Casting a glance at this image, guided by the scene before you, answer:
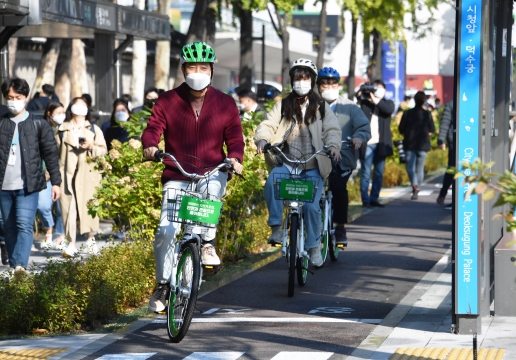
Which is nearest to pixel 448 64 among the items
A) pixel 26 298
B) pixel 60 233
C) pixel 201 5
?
pixel 201 5

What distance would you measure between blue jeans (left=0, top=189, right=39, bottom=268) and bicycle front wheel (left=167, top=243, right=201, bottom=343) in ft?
10.2

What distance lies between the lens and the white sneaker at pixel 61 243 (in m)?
12.8

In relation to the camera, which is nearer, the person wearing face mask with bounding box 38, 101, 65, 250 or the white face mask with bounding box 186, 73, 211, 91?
the white face mask with bounding box 186, 73, 211, 91

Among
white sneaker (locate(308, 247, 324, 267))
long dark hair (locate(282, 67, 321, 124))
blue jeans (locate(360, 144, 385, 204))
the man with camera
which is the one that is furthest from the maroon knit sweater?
blue jeans (locate(360, 144, 385, 204))

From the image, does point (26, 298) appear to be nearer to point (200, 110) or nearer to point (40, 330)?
point (40, 330)

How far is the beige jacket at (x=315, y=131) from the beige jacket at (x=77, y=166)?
11.5ft

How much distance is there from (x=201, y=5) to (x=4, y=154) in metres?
9.94

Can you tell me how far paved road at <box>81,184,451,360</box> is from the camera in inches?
277

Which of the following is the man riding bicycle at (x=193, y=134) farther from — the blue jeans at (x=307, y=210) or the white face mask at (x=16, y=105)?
the white face mask at (x=16, y=105)

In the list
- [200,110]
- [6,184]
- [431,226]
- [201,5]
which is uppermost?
[201,5]

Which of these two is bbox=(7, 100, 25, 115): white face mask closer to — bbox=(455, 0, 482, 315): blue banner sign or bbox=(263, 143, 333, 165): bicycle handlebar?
bbox=(263, 143, 333, 165): bicycle handlebar

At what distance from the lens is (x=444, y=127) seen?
685 inches

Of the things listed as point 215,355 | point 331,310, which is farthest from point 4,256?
point 215,355

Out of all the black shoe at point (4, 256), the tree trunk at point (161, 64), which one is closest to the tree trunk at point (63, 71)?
the tree trunk at point (161, 64)
